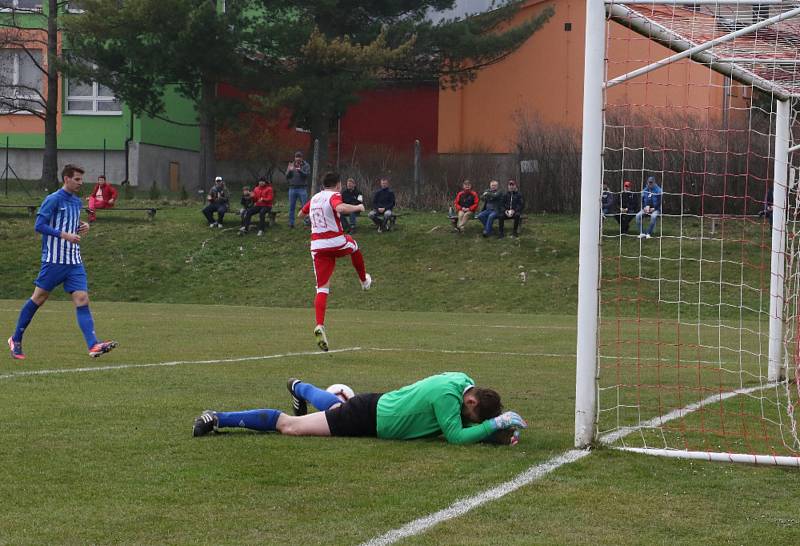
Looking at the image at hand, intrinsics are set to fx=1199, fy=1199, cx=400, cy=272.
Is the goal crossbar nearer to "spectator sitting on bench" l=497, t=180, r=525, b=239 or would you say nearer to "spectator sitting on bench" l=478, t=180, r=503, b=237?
"spectator sitting on bench" l=478, t=180, r=503, b=237

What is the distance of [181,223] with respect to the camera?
37125 millimetres

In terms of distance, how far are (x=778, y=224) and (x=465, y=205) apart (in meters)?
22.1

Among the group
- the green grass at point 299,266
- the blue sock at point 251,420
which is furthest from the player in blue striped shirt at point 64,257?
the green grass at point 299,266

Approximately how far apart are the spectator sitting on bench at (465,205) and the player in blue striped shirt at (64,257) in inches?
828

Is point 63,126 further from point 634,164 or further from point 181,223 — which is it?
point 634,164

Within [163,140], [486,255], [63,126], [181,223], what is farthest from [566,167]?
[63,126]

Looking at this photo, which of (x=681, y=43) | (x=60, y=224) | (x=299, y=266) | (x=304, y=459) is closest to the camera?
(x=304, y=459)

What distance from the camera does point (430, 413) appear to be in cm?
791

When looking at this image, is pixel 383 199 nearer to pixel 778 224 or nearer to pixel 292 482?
pixel 778 224

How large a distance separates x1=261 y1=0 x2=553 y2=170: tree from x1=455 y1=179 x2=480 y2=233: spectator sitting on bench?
259 inches

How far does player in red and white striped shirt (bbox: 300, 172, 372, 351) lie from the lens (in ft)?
46.0

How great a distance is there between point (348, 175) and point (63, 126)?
13.5 m

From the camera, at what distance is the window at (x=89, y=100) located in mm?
50344

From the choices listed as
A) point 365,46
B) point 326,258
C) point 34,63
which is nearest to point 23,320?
point 326,258
